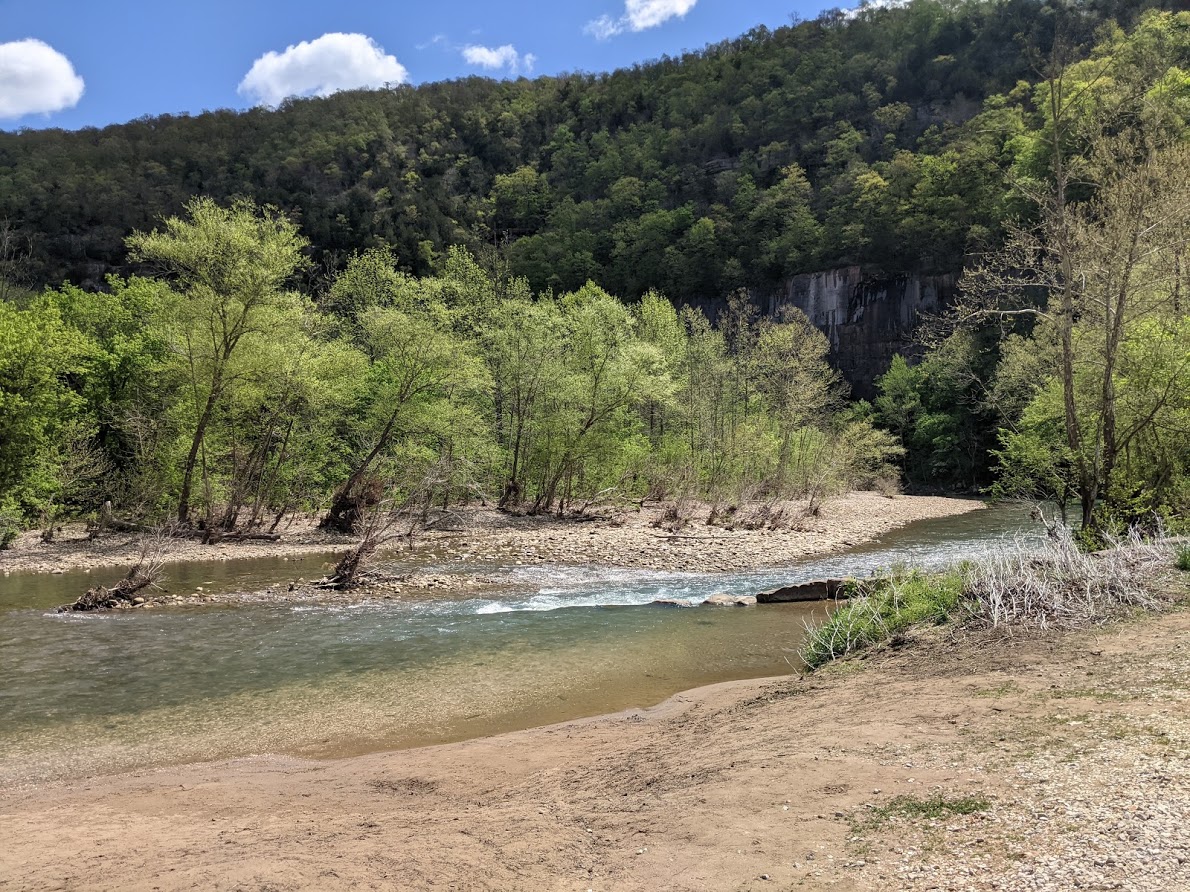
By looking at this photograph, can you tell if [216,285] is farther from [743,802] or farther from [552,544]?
[743,802]

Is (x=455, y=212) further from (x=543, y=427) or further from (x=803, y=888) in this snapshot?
(x=803, y=888)

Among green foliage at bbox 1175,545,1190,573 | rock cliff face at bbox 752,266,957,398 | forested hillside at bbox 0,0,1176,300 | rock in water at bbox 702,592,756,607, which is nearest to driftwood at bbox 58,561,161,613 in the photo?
rock in water at bbox 702,592,756,607

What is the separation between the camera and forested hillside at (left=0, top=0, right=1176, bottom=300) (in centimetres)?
8038

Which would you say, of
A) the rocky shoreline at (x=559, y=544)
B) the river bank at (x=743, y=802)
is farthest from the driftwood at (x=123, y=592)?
the river bank at (x=743, y=802)

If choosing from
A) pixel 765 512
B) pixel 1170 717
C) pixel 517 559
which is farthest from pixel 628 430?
pixel 1170 717

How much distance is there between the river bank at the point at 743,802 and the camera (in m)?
4.56

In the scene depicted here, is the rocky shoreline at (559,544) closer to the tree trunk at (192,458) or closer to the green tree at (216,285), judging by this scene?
the tree trunk at (192,458)

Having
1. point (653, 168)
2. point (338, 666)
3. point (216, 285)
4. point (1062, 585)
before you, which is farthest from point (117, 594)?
point (653, 168)

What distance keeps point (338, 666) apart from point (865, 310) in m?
79.2

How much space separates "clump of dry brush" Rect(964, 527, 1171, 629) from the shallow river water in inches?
126

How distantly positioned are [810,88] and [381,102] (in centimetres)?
6952

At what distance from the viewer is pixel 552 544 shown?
83.2 feet

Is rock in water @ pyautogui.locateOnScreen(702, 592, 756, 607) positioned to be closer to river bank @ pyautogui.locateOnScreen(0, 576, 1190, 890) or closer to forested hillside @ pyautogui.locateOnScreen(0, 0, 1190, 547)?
river bank @ pyautogui.locateOnScreen(0, 576, 1190, 890)

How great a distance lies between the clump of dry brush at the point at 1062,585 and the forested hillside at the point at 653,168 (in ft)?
216
